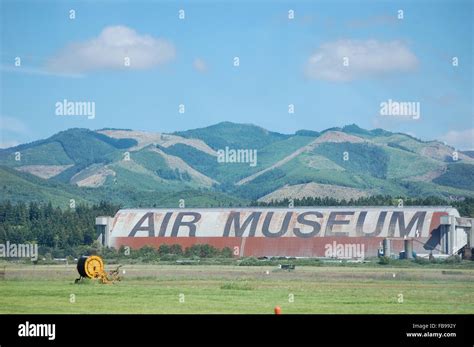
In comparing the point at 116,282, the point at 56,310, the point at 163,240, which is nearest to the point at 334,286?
the point at 116,282

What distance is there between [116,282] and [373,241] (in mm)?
50208

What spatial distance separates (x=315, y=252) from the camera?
349 ft

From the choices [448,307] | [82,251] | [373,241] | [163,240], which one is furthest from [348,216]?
[448,307]

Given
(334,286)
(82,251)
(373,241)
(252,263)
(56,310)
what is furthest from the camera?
(82,251)

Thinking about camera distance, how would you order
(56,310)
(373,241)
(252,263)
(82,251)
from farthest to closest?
(82,251), (373,241), (252,263), (56,310)

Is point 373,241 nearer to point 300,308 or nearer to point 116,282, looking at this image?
point 116,282

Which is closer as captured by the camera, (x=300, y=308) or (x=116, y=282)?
(x=300, y=308)
